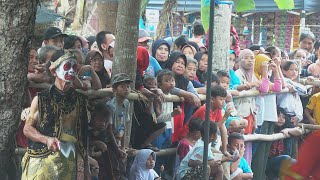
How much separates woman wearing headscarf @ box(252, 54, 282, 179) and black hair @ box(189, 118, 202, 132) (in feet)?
7.02

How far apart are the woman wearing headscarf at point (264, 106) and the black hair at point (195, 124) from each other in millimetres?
2139

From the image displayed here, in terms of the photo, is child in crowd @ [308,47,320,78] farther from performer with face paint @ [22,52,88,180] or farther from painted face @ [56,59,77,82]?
painted face @ [56,59,77,82]

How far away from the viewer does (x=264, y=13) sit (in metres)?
27.4

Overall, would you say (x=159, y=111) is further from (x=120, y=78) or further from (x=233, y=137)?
(x=233, y=137)

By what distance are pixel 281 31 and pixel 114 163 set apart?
19522mm

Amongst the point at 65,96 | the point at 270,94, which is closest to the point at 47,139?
the point at 65,96

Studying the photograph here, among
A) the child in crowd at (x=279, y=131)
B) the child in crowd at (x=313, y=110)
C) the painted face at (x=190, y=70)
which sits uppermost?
the painted face at (x=190, y=70)

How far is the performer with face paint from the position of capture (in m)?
7.51

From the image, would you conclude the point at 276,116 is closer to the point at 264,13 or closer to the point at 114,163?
the point at 114,163

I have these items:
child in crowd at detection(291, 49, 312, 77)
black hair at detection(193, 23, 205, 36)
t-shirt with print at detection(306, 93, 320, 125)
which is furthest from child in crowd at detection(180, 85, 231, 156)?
child in crowd at detection(291, 49, 312, 77)

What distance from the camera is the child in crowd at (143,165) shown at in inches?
347

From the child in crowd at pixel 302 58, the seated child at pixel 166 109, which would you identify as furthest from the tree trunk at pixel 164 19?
the seated child at pixel 166 109

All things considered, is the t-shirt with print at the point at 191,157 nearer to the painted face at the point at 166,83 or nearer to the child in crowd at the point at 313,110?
the painted face at the point at 166,83

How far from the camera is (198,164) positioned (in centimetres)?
936
